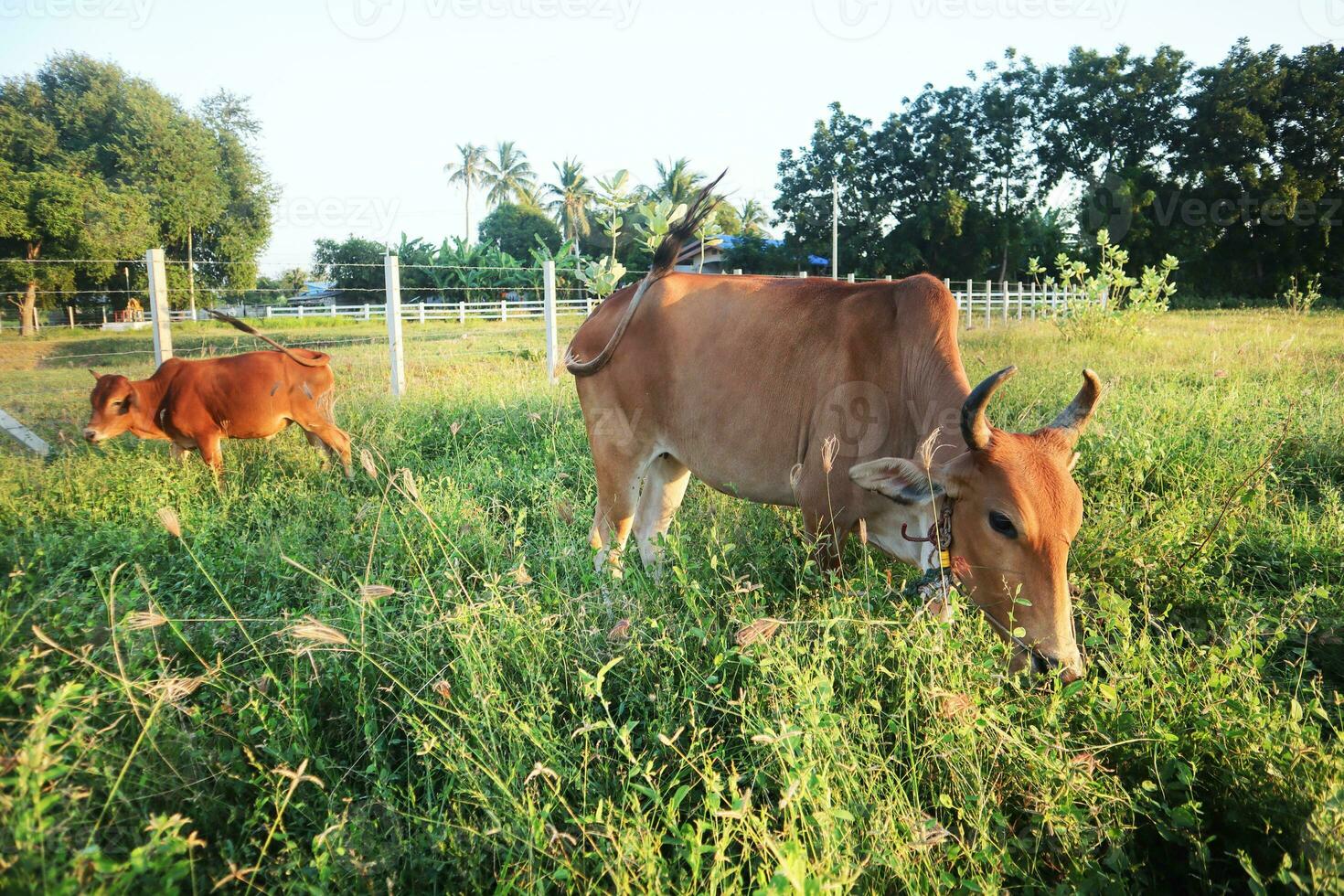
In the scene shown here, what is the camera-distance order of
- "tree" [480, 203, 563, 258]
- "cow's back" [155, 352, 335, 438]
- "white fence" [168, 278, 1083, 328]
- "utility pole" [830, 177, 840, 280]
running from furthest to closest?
1. "tree" [480, 203, 563, 258]
2. "utility pole" [830, 177, 840, 280]
3. "white fence" [168, 278, 1083, 328]
4. "cow's back" [155, 352, 335, 438]

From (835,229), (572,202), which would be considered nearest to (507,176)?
(572,202)

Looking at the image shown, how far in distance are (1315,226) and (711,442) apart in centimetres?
3908

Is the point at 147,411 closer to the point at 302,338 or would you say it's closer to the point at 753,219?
the point at 302,338

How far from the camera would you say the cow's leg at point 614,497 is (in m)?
4.47

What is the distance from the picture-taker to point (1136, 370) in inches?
348

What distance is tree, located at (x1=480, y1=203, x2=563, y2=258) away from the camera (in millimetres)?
51156

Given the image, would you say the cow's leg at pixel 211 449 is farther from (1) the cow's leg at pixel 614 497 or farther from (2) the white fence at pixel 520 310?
(2) the white fence at pixel 520 310

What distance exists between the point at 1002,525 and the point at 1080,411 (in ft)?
2.22

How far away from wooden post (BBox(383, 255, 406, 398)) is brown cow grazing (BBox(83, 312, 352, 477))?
2.34 m

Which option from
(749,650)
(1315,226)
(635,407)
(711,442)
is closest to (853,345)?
(711,442)

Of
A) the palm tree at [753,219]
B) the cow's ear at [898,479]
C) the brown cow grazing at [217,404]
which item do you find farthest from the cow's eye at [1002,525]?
the palm tree at [753,219]

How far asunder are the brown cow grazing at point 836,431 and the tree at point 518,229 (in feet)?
155

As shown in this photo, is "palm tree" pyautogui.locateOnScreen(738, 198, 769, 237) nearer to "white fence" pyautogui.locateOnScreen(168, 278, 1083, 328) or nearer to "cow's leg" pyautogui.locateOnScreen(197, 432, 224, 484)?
"white fence" pyautogui.locateOnScreen(168, 278, 1083, 328)

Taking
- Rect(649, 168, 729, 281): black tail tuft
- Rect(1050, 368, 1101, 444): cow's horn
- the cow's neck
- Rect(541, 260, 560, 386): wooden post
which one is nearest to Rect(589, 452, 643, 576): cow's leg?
Rect(649, 168, 729, 281): black tail tuft
